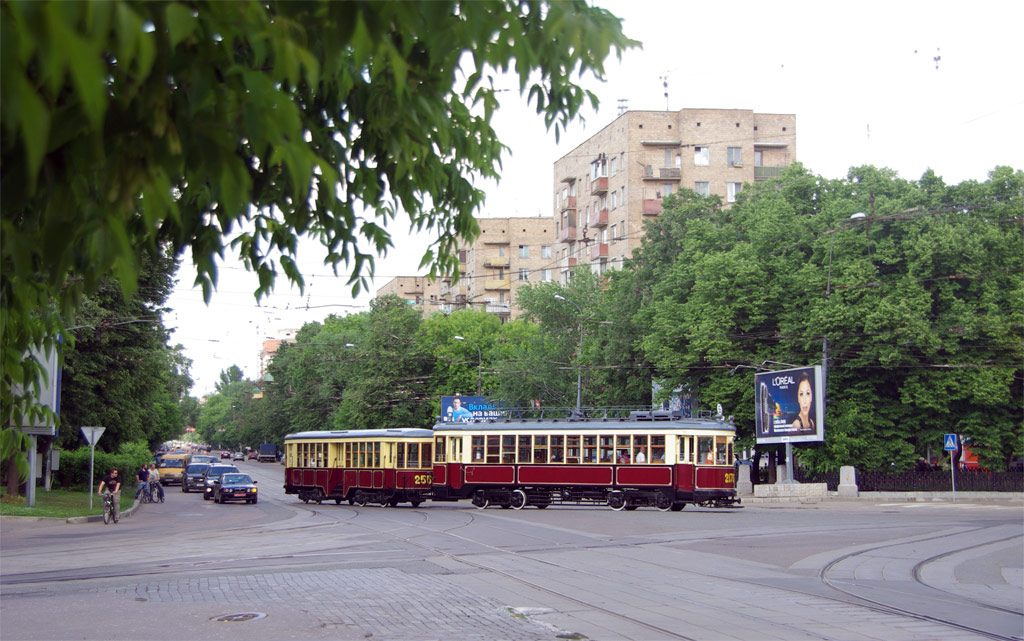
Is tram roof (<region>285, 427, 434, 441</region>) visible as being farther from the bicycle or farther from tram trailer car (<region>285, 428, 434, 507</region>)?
the bicycle

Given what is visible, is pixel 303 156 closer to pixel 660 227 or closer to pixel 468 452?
pixel 468 452

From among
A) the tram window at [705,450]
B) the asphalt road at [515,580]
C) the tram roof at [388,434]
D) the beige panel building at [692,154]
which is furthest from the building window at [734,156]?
the asphalt road at [515,580]

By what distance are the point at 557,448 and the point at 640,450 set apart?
3134 mm

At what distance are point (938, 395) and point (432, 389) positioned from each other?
43.4m

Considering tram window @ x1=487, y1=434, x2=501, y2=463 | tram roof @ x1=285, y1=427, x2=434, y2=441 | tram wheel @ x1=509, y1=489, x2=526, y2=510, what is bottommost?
tram wheel @ x1=509, y1=489, x2=526, y2=510

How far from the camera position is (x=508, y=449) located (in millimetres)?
37281

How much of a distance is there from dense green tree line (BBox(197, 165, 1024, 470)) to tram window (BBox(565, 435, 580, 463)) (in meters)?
12.1

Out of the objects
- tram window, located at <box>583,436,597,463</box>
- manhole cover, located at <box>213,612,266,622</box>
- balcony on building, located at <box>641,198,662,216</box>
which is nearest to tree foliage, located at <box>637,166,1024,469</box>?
tram window, located at <box>583,436,597,463</box>

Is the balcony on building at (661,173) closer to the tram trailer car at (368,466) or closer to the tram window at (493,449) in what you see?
the tram trailer car at (368,466)

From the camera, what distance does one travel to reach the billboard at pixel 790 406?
40.4 meters

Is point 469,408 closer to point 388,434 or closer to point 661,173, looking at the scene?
point 661,173

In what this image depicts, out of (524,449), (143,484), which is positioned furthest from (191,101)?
(143,484)

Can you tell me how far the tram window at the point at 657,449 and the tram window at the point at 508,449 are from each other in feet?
17.3

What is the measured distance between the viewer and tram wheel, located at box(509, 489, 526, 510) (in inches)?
1463
